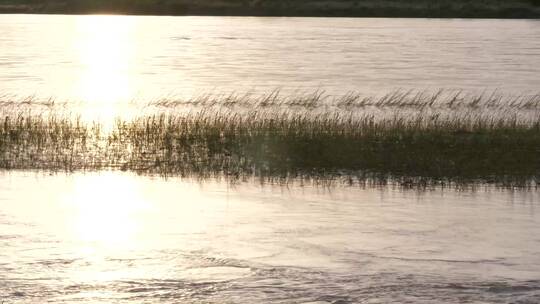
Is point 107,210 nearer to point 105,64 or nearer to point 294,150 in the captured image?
point 294,150

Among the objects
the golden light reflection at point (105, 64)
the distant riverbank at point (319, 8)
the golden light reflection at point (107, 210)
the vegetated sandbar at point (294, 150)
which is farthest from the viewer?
the distant riverbank at point (319, 8)

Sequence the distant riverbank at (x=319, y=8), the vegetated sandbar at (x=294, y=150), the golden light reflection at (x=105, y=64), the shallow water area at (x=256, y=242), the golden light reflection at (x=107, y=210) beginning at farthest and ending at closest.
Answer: the distant riverbank at (x=319, y=8)
the golden light reflection at (x=105, y=64)
the vegetated sandbar at (x=294, y=150)
the golden light reflection at (x=107, y=210)
the shallow water area at (x=256, y=242)

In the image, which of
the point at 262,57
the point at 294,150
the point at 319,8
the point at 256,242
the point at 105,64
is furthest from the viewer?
the point at 319,8

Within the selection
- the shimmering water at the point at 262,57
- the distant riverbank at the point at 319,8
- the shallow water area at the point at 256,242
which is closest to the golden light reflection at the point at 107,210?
the shallow water area at the point at 256,242

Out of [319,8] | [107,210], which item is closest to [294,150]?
[107,210]

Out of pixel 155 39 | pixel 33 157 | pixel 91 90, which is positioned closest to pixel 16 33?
pixel 155 39

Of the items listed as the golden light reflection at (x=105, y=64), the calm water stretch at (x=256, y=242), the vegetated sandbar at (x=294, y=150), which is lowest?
the calm water stretch at (x=256, y=242)

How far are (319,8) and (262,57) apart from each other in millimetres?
52079

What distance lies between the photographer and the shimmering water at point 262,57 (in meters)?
48.2

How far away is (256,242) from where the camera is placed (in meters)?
16.9

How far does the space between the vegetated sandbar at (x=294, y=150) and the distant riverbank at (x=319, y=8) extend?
84.8 meters

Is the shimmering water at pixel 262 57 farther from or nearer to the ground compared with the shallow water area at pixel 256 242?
farther from the ground

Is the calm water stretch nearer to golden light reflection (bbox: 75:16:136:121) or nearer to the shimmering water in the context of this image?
golden light reflection (bbox: 75:16:136:121)

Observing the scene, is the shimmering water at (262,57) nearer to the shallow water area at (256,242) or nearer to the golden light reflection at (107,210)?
the golden light reflection at (107,210)
